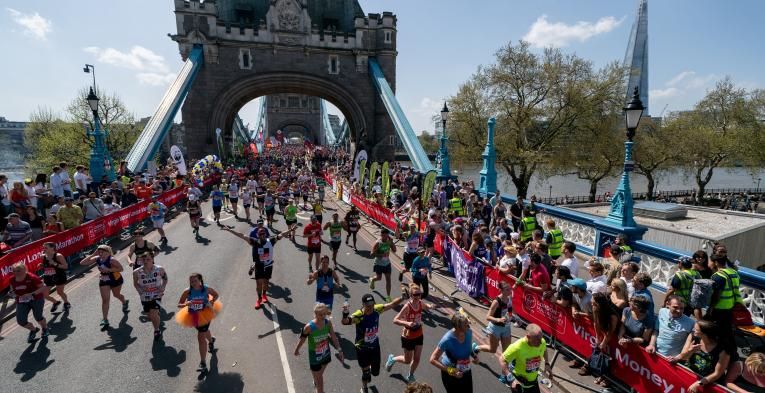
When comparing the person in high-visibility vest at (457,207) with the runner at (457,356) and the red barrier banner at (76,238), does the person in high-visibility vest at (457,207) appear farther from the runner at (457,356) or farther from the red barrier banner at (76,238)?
the red barrier banner at (76,238)

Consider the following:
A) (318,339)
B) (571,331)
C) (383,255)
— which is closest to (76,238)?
(383,255)

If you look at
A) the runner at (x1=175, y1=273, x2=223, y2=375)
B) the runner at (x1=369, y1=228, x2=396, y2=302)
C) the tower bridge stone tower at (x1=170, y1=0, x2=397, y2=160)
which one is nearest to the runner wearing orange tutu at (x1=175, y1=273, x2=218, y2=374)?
the runner at (x1=175, y1=273, x2=223, y2=375)

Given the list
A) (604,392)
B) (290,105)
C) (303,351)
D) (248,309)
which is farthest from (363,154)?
(290,105)

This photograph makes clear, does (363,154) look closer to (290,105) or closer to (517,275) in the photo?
(517,275)

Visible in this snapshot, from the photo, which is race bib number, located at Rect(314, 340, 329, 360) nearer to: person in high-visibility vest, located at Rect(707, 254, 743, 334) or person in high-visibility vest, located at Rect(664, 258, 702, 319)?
person in high-visibility vest, located at Rect(664, 258, 702, 319)

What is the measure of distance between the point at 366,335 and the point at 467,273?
14.0ft

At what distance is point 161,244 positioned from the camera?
40.5 feet

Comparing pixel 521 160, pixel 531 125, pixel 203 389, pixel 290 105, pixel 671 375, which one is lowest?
pixel 203 389

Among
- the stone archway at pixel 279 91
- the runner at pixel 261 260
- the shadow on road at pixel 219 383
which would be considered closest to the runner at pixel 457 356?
the shadow on road at pixel 219 383

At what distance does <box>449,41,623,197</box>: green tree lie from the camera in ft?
71.8

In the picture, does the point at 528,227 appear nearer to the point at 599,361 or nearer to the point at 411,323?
the point at 599,361

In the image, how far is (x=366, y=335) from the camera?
516cm

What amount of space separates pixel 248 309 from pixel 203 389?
8.36 ft

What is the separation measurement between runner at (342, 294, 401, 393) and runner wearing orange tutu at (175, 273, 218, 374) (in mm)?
2362
